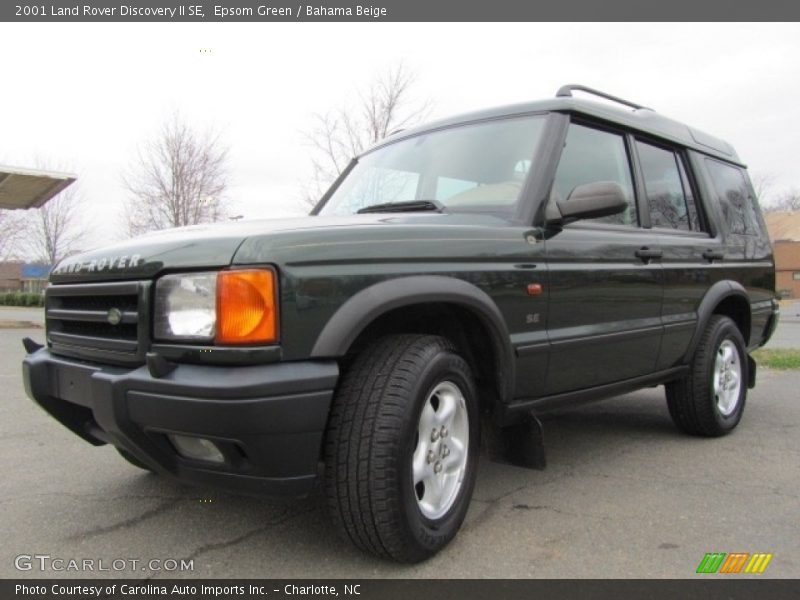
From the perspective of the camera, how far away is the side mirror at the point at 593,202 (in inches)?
110

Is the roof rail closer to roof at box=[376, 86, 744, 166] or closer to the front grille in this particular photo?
roof at box=[376, 86, 744, 166]

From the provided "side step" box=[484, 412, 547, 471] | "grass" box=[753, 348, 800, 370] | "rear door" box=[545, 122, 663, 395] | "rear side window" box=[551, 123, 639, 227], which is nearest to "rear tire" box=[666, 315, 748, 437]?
"rear door" box=[545, 122, 663, 395]

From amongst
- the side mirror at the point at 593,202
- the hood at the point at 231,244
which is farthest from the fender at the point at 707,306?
the hood at the point at 231,244

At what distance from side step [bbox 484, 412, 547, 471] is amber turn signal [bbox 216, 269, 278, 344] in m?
1.36

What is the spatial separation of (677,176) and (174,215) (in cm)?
1893

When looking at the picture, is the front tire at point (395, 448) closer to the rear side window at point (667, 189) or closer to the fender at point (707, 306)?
the rear side window at point (667, 189)

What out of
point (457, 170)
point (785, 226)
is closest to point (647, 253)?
point (457, 170)

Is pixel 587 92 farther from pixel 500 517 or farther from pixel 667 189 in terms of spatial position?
pixel 500 517

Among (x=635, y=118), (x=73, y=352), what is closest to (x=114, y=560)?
(x=73, y=352)

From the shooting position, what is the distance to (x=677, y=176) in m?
4.21

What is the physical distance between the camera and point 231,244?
2082 mm

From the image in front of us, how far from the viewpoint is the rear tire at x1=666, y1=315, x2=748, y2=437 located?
13.4 feet

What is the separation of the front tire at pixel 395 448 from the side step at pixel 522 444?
58 cm
